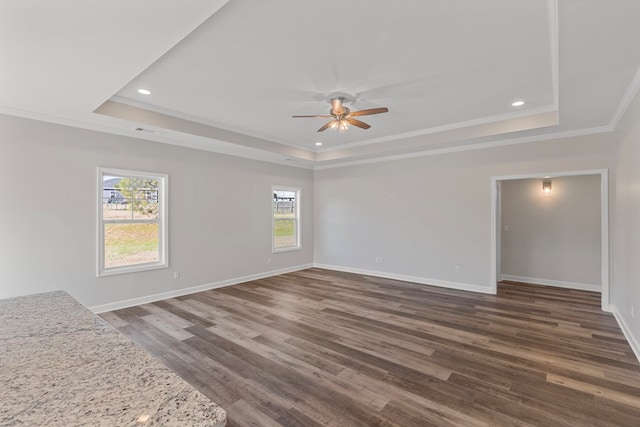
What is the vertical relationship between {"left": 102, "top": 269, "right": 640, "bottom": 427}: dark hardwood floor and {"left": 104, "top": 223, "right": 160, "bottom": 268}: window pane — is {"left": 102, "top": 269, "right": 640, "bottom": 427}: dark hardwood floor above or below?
below

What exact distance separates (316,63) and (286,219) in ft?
15.9

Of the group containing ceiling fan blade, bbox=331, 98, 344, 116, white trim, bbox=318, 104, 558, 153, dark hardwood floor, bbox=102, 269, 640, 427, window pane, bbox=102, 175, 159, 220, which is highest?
white trim, bbox=318, 104, 558, 153

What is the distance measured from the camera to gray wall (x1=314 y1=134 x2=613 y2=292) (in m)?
4.95

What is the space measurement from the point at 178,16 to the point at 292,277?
218 inches

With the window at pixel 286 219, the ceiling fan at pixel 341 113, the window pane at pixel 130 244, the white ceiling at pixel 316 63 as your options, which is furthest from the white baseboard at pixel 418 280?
the window pane at pixel 130 244

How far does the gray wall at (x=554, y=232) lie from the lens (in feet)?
18.4

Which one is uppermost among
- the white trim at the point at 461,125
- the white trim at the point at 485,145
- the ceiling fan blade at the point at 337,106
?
the white trim at the point at 461,125

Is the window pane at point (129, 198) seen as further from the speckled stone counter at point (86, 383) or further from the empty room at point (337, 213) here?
the speckled stone counter at point (86, 383)

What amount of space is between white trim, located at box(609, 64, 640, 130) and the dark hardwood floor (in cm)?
267

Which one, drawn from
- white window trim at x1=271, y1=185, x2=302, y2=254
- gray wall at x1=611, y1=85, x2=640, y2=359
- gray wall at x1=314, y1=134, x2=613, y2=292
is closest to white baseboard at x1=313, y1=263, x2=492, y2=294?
gray wall at x1=314, y1=134, x2=613, y2=292

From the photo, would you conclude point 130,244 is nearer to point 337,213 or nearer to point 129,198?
point 129,198

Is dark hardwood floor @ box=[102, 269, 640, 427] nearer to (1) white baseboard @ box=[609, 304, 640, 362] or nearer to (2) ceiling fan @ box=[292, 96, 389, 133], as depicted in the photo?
(1) white baseboard @ box=[609, 304, 640, 362]

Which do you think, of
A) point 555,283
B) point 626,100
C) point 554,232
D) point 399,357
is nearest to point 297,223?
point 399,357

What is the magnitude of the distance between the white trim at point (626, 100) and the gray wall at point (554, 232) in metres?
1.89
